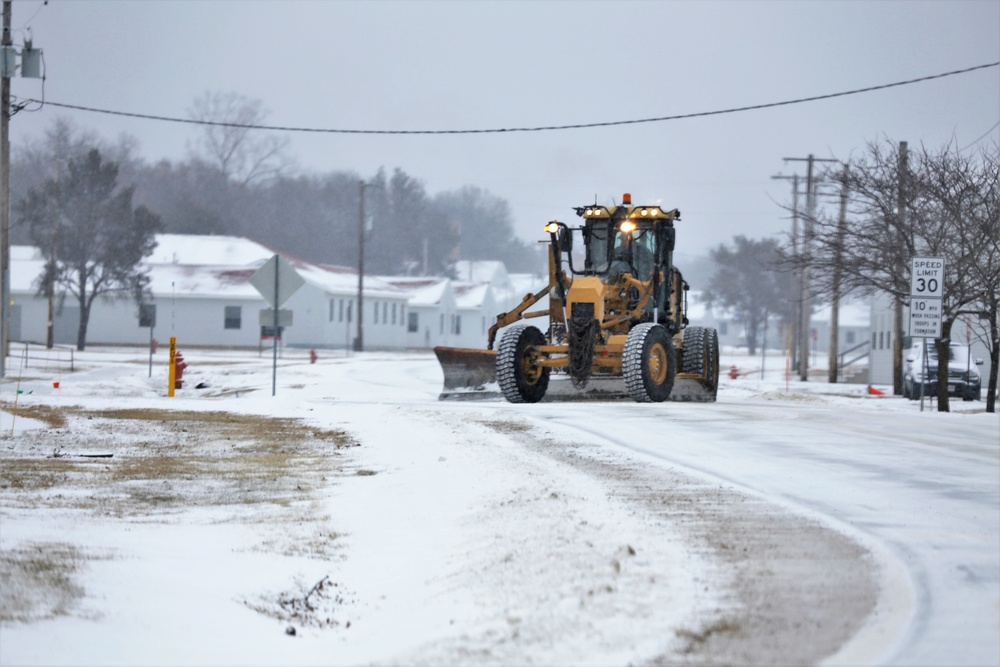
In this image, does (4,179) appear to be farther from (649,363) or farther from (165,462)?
(165,462)

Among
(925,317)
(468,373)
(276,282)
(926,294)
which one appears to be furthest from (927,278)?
(276,282)

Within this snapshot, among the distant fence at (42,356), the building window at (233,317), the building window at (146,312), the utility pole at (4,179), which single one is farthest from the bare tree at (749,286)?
the utility pole at (4,179)

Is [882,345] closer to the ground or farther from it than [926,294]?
closer to the ground

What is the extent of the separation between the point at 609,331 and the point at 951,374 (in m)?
19.5

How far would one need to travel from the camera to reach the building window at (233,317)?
72.1 metres

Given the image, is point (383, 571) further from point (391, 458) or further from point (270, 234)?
point (270, 234)

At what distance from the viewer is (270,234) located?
11781 centimetres

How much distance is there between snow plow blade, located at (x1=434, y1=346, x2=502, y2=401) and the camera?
2464 centimetres

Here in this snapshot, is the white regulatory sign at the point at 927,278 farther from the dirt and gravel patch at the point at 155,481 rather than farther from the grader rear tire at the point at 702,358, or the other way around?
the dirt and gravel patch at the point at 155,481

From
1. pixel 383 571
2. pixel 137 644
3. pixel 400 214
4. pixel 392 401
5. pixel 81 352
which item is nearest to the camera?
pixel 137 644

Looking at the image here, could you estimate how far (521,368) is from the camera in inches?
885

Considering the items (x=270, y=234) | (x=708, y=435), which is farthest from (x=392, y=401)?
(x=270, y=234)

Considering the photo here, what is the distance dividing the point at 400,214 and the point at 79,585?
409 ft

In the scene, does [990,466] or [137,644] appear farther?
[990,466]
